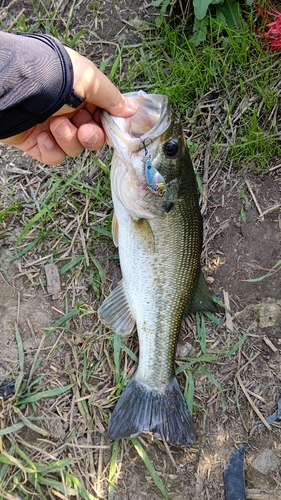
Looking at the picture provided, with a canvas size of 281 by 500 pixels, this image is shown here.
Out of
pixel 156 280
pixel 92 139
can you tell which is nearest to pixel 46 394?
pixel 156 280

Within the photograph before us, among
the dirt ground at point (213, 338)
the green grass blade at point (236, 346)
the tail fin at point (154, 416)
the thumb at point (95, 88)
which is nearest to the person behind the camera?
the thumb at point (95, 88)

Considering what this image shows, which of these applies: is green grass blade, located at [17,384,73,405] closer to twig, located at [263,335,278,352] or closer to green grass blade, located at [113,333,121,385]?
green grass blade, located at [113,333,121,385]

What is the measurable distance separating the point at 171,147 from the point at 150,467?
6.47ft

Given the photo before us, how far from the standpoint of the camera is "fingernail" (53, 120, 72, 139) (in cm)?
253

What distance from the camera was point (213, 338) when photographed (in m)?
3.32

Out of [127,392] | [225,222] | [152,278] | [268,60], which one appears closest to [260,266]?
[225,222]

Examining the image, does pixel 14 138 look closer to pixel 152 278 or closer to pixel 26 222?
Result: pixel 26 222

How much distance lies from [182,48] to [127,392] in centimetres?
244

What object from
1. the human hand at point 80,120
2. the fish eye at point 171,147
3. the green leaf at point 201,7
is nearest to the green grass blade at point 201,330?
the fish eye at point 171,147

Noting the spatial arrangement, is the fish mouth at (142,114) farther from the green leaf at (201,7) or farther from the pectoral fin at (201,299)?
the green leaf at (201,7)

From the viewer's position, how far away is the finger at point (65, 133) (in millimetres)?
2533

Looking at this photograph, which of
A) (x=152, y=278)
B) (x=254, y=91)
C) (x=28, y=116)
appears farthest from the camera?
(x=254, y=91)

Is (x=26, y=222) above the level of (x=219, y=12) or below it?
below

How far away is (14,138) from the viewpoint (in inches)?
108
